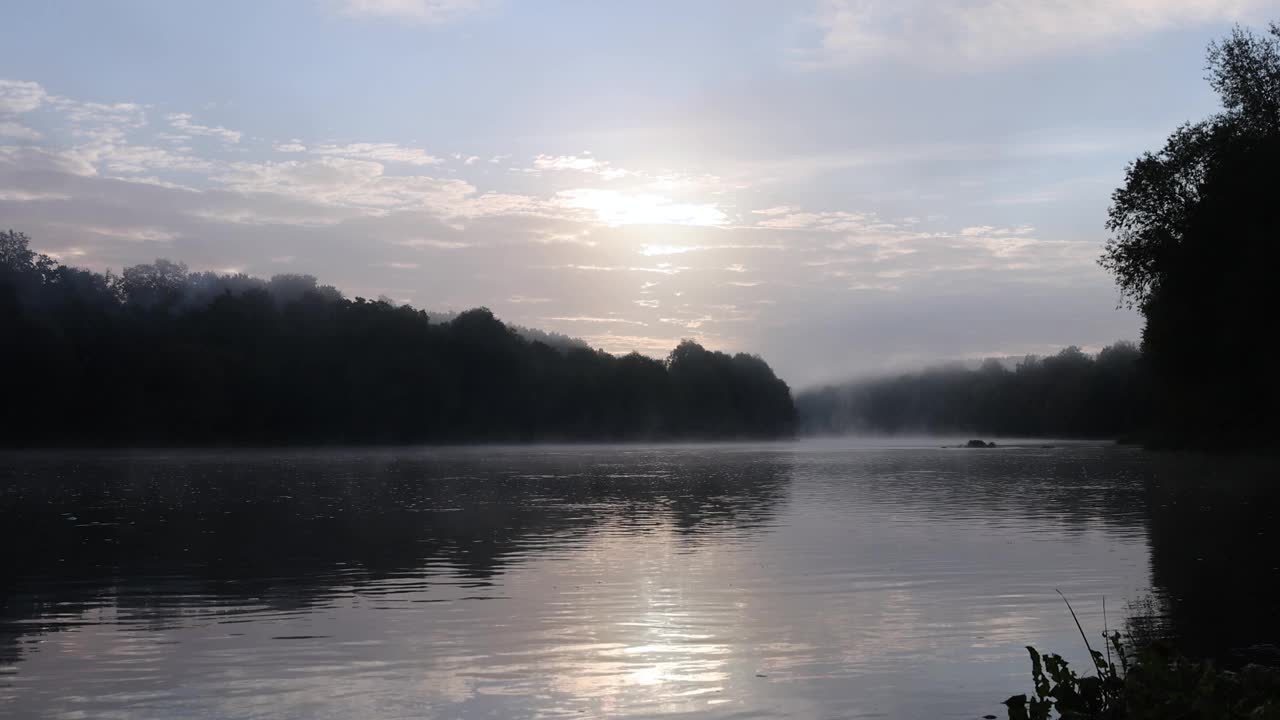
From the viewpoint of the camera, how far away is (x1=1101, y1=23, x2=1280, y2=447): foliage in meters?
62.9

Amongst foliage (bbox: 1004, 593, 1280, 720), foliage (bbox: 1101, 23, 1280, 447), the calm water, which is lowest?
the calm water

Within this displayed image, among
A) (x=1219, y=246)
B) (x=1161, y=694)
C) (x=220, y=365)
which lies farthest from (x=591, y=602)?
(x=220, y=365)

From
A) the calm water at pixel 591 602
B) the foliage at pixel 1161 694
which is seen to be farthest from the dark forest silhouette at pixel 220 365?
the foliage at pixel 1161 694

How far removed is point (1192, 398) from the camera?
256 ft

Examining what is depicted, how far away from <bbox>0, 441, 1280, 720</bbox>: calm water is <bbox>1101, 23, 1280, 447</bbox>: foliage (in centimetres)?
2575

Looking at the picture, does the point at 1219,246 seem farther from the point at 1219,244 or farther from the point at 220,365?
the point at 220,365

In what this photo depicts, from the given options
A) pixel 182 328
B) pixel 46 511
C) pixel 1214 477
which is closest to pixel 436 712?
pixel 46 511

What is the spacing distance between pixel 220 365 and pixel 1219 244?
414 ft

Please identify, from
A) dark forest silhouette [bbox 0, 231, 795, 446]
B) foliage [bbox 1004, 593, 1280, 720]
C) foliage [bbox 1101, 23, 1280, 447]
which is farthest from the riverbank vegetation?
dark forest silhouette [bbox 0, 231, 795, 446]

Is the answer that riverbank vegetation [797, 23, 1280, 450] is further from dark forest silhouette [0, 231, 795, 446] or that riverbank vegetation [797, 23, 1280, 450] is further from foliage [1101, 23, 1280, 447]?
dark forest silhouette [0, 231, 795, 446]

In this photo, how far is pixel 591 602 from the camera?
19141 millimetres

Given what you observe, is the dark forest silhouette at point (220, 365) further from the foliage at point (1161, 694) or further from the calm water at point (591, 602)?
the foliage at point (1161, 694)

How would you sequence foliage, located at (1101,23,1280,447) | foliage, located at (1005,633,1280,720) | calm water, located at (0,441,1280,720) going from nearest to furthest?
1. foliage, located at (1005,633,1280,720)
2. calm water, located at (0,441,1280,720)
3. foliage, located at (1101,23,1280,447)

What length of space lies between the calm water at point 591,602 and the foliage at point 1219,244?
25.7 metres
